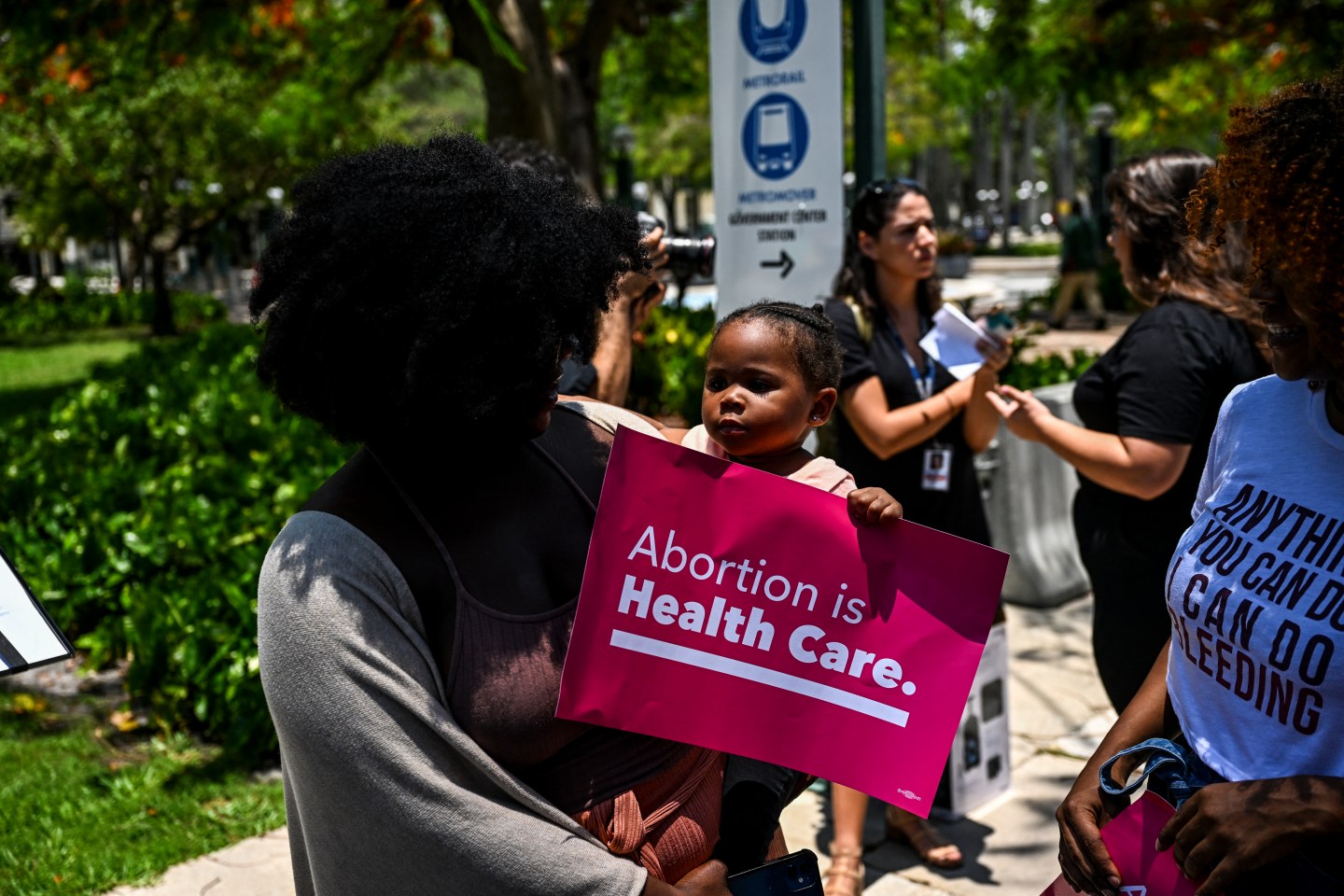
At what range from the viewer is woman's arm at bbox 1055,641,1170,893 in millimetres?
1849

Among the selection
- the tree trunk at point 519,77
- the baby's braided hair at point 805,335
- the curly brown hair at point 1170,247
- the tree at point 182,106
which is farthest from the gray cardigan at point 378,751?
the tree at point 182,106

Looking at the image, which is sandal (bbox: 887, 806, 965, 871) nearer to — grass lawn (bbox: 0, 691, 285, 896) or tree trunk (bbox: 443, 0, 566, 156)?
grass lawn (bbox: 0, 691, 285, 896)

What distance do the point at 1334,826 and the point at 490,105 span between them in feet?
28.0

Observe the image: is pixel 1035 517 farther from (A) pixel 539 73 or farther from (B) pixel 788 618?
(B) pixel 788 618

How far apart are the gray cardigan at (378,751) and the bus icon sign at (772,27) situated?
13.3ft

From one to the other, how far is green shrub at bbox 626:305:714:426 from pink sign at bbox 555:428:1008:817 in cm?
557

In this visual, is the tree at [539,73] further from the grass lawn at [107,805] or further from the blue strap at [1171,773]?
the blue strap at [1171,773]

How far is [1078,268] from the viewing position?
63.4 ft

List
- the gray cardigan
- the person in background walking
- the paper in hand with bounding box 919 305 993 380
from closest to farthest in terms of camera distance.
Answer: the gray cardigan
the paper in hand with bounding box 919 305 993 380
the person in background walking

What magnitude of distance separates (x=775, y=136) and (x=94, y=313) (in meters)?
26.5

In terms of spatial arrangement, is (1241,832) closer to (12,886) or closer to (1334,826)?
(1334,826)

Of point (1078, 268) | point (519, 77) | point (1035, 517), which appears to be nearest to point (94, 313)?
point (1078, 268)

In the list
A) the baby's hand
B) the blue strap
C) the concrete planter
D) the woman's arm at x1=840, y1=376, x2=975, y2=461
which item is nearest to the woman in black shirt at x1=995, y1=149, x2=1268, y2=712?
the woman's arm at x1=840, y1=376, x2=975, y2=461

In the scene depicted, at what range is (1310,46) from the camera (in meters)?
12.3
